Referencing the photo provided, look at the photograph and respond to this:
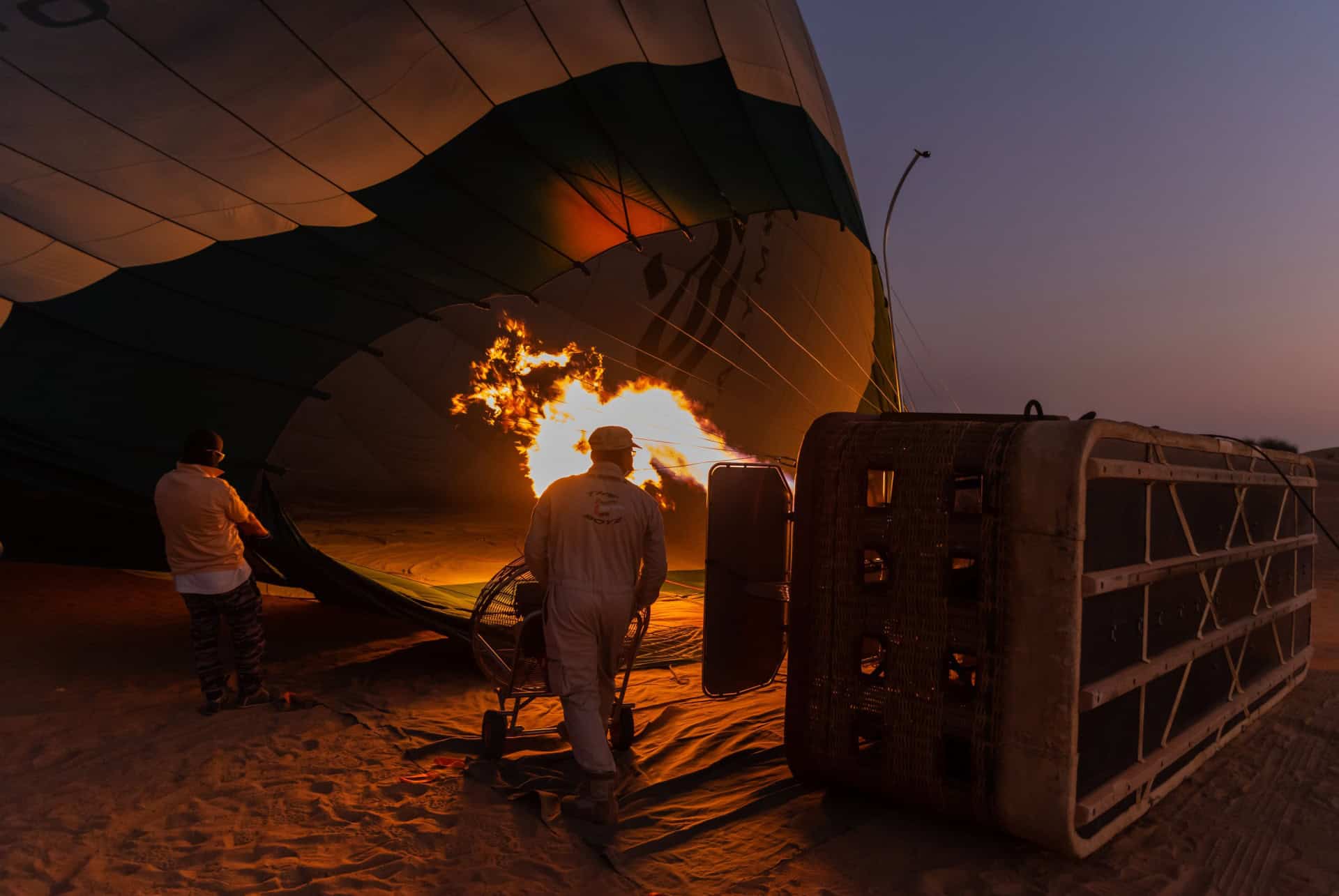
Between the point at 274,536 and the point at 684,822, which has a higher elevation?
the point at 274,536

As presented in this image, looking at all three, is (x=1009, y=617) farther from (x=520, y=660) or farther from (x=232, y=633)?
(x=232, y=633)

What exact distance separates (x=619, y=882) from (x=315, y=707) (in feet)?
8.41

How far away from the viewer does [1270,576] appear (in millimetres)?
4938

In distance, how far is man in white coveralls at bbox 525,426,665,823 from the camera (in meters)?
3.39

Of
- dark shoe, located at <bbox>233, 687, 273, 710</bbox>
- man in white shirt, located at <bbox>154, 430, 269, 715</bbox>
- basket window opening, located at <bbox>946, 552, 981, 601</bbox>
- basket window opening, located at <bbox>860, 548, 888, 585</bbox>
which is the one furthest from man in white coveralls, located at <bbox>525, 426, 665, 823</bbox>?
dark shoe, located at <bbox>233, 687, 273, 710</bbox>

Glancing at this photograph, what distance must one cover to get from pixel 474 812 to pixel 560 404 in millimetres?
5479

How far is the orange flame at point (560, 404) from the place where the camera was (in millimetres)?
8188

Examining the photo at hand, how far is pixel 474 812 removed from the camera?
3.39m

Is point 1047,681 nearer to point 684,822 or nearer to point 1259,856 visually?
point 1259,856

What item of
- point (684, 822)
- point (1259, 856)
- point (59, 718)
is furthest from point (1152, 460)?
point (59, 718)

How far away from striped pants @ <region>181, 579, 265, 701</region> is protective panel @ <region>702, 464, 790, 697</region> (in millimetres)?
2486

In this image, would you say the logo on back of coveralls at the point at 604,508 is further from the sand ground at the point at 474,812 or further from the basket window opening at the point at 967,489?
the basket window opening at the point at 967,489

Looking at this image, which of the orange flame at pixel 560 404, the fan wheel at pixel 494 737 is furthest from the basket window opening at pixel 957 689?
the orange flame at pixel 560 404

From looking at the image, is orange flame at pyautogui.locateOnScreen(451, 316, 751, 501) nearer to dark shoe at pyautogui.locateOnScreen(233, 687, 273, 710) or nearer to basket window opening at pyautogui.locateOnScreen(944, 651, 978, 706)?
dark shoe at pyautogui.locateOnScreen(233, 687, 273, 710)
